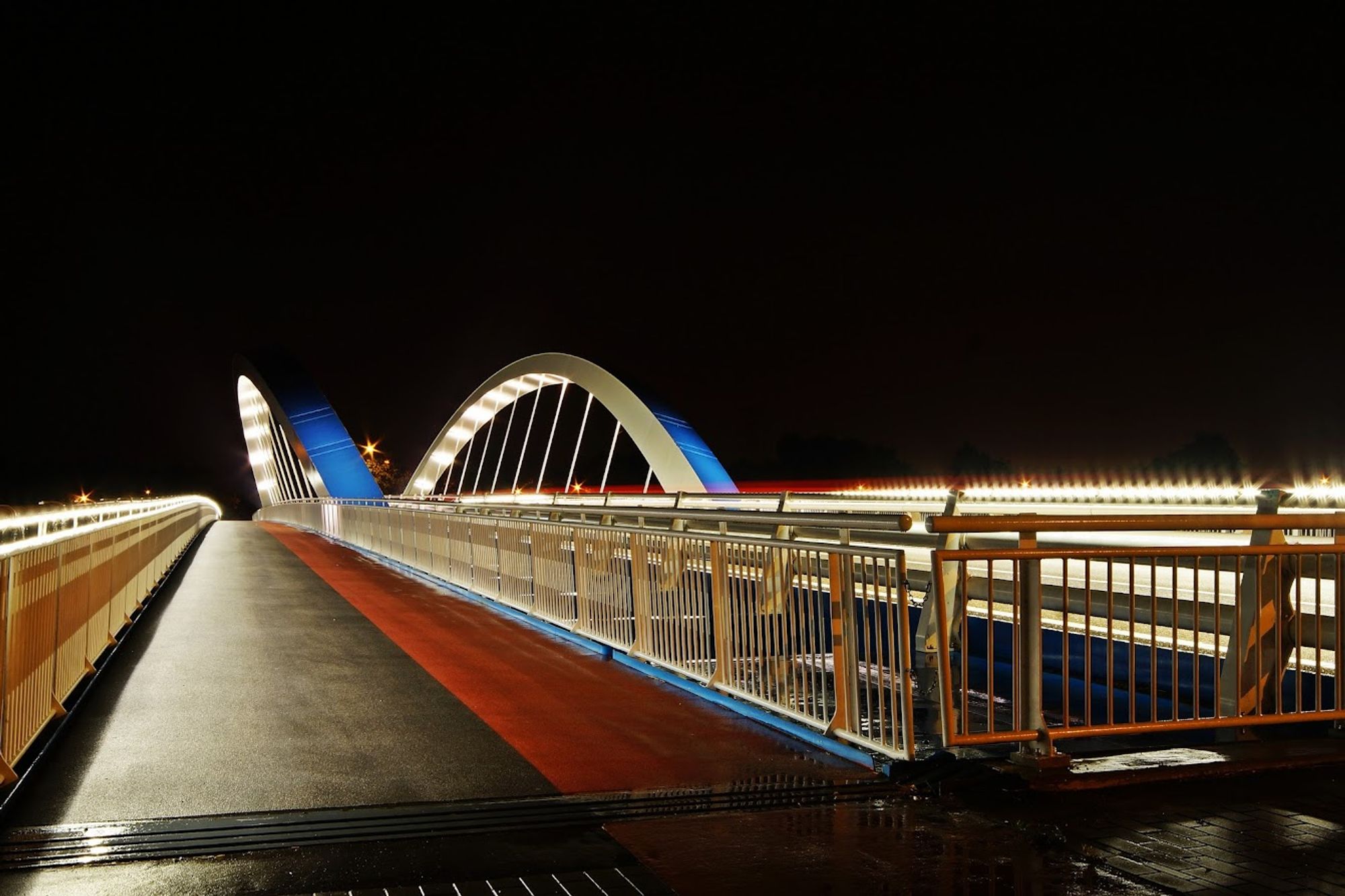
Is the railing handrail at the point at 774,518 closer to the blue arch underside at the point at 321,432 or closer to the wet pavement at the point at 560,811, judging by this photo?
the wet pavement at the point at 560,811

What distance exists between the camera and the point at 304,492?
58.8 metres

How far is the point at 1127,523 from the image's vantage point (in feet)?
18.8

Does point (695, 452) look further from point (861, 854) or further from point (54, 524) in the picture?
point (861, 854)

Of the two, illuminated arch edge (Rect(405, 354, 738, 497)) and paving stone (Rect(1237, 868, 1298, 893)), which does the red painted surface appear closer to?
paving stone (Rect(1237, 868, 1298, 893))

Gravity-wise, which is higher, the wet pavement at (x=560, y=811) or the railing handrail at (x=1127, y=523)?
the railing handrail at (x=1127, y=523)

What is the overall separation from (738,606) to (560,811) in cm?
261

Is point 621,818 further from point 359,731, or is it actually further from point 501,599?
Result: point 501,599

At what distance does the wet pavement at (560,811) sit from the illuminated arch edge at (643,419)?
87.2ft

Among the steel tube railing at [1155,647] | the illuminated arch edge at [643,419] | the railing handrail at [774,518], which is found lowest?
the steel tube railing at [1155,647]

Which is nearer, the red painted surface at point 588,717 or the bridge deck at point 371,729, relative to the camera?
the bridge deck at point 371,729

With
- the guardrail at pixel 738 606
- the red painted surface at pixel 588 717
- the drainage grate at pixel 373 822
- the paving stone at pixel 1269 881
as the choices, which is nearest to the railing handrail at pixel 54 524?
the drainage grate at pixel 373 822

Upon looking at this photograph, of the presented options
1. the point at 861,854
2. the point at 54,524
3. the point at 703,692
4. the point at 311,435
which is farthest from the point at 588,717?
the point at 311,435

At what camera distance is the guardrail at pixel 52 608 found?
5781 mm

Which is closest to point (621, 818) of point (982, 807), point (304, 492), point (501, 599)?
point (982, 807)
